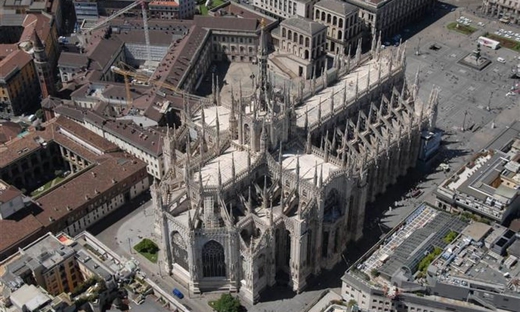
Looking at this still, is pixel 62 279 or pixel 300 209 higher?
pixel 300 209

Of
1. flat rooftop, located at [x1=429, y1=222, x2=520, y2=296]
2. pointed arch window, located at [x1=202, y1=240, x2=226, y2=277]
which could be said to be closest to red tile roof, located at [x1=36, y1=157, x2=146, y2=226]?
pointed arch window, located at [x1=202, y1=240, x2=226, y2=277]

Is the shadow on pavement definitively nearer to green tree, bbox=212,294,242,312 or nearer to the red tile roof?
the red tile roof

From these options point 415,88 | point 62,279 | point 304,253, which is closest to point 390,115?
point 415,88

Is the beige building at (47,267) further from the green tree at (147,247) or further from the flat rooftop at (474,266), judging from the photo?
the flat rooftop at (474,266)

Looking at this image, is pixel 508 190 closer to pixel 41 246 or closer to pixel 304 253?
pixel 304 253

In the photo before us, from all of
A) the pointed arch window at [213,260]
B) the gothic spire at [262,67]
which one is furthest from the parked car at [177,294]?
the gothic spire at [262,67]
